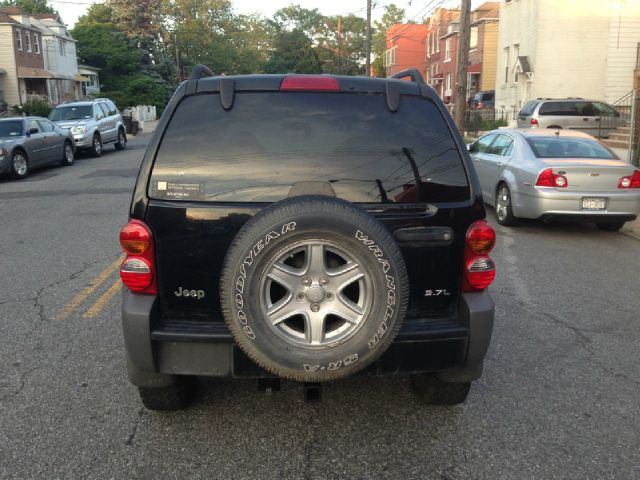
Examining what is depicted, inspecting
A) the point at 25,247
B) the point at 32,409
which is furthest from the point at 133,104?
the point at 32,409

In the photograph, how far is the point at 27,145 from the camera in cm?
1647

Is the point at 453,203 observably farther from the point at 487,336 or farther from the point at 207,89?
the point at 207,89

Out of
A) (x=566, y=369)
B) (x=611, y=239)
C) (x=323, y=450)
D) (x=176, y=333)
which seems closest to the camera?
(x=176, y=333)

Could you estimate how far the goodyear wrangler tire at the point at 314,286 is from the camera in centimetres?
291

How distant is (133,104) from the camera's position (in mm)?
53719

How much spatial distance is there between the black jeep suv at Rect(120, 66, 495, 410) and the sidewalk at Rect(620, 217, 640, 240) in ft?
23.5

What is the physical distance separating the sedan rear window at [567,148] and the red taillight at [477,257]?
263 inches

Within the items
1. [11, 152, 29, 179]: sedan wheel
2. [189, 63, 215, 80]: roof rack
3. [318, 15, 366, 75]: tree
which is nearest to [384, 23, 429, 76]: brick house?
[318, 15, 366, 75]: tree

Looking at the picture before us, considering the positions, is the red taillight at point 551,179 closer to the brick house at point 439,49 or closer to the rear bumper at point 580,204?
the rear bumper at point 580,204

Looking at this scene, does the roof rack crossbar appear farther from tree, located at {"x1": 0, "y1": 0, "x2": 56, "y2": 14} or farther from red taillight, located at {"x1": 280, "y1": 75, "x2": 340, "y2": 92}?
tree, located at {"x1": 0, "y1": 0, "x2": 56, "y2": 14}

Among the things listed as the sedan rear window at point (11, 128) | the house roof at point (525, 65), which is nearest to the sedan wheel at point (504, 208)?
the sedan rear window at point (11, 128)

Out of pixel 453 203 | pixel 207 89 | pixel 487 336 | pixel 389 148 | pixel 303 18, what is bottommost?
pixel 487 336

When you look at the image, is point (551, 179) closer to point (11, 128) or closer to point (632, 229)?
point (632, 229)

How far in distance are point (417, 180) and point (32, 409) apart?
8.91 feet
